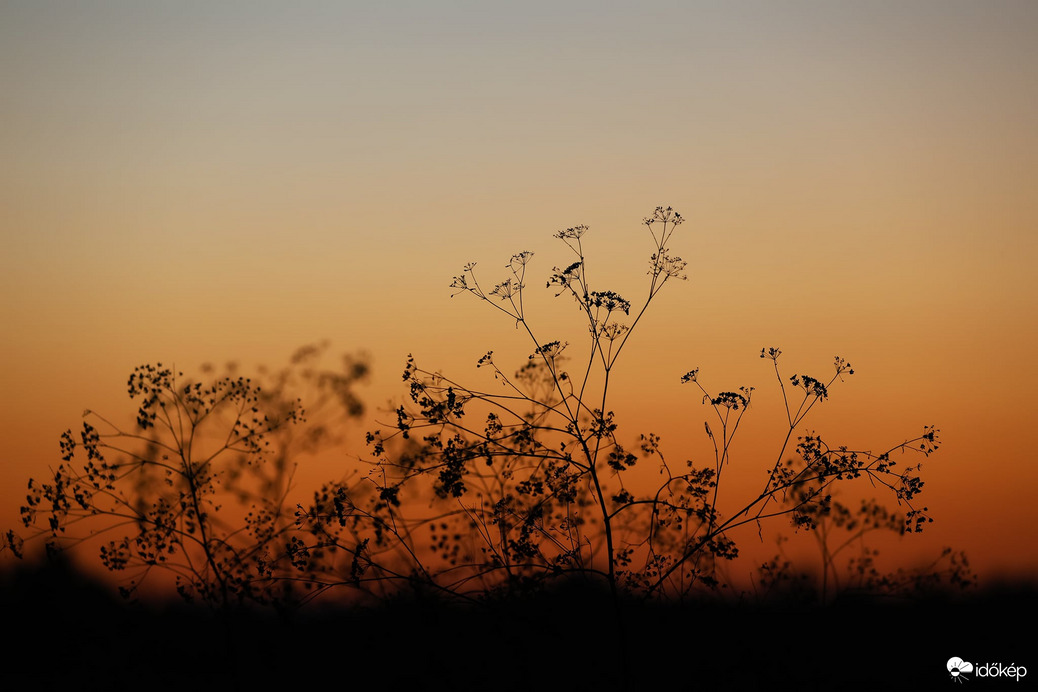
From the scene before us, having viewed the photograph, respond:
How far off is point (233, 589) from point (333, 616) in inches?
87.0

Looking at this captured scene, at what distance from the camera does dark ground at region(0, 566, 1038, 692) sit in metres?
17.3

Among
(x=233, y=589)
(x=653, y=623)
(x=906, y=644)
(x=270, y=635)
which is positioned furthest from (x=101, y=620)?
(x=906, y=644)

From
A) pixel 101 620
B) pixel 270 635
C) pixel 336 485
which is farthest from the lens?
pixel 101 620

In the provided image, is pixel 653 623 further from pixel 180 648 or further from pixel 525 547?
pixel 180 648

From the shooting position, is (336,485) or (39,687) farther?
(39,687)

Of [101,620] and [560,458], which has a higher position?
[560,458]

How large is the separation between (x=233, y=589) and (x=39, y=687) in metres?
7.82

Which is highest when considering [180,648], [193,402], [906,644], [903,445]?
[193,402]

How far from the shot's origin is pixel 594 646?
18.3 m

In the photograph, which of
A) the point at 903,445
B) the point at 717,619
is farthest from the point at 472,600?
the point at 903,445

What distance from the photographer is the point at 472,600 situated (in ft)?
49.9

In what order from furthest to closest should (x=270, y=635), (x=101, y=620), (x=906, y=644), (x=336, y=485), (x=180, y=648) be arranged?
1. (x=101, y=620)
2. (x=180, y=648)
3. (x=270, y=635)
4. (x=906, y=644)
5. (x=336, y=485)

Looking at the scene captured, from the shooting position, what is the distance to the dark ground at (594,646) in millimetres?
17328

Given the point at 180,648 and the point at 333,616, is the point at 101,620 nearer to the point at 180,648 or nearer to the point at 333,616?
the point at 180,648
